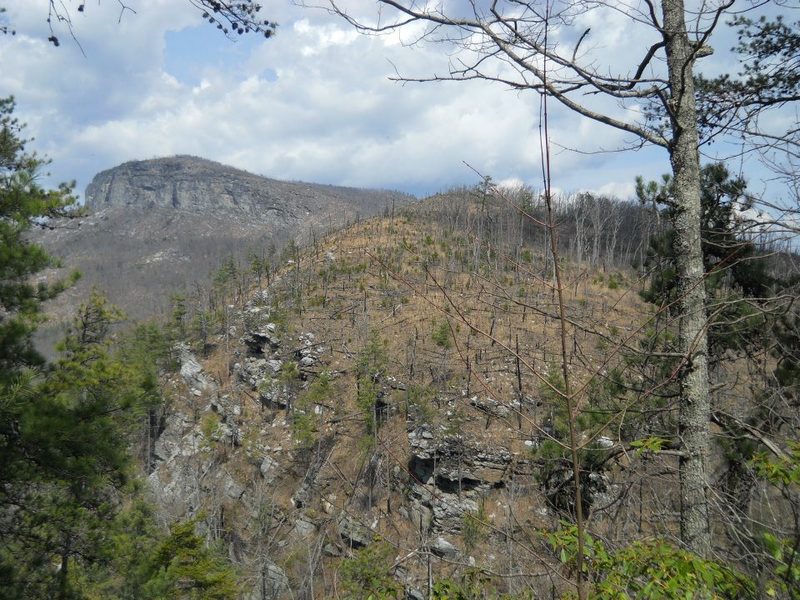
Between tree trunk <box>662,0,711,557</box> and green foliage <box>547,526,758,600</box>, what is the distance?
0.53 meters

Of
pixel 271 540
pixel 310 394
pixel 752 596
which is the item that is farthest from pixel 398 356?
pixel 752 596

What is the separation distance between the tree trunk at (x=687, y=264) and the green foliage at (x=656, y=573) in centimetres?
53

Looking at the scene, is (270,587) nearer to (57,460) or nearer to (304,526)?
(304,526)

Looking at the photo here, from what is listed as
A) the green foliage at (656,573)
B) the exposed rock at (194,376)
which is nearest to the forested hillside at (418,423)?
the green foliage at (656,573)

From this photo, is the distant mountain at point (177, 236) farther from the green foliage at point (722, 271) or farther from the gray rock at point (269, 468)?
the green foliage at point (722, 271)

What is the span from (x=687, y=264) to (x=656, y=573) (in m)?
1.48

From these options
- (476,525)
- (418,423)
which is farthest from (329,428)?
(476,525)

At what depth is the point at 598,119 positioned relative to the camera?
8.51ft

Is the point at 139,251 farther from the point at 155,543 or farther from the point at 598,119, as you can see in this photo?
the point at 598,119

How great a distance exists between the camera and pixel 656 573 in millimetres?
1708

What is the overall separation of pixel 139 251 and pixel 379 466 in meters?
160

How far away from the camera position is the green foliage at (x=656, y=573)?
1.65 metres

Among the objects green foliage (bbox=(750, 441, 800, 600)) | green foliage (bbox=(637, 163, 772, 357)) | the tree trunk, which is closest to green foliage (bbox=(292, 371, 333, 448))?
green foliage (bbox=(637, 163, 772, 357))

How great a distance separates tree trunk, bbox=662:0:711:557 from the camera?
2.36m
